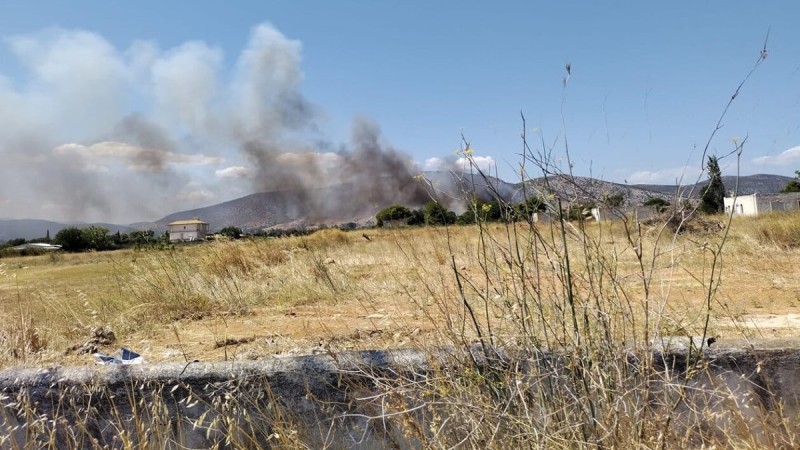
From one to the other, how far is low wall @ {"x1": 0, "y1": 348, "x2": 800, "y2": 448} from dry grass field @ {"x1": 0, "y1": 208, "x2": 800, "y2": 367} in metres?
0.18

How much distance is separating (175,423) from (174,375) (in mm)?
199

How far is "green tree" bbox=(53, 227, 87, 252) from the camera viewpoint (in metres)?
56.0

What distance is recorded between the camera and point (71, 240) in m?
57.1

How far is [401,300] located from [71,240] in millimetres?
63384

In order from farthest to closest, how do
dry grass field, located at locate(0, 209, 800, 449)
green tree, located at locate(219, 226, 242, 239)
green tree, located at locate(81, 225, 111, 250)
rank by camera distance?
1. green tree, located at locate(81, 225, 111, 250)
2. green tree, located at locate(219, 226, 242, 239)
3. dry grass field, located at locate(0, 209, 800, 449)

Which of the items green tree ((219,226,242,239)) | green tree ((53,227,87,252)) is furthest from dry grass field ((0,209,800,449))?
green tree ((53,227,87,252))

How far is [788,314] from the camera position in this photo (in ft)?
13.6

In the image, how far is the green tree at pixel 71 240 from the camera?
184 feet

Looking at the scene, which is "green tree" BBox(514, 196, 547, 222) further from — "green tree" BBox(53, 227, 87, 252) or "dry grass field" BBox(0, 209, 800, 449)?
"green tree" BBox(53, 227, 87, 252)

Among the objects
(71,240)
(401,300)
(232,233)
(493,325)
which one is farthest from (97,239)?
(493,325)

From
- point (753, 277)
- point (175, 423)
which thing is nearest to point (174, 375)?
point (175, 423)

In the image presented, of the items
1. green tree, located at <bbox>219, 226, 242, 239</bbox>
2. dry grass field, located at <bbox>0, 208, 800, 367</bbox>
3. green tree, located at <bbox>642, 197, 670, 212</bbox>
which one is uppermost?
green tree, located at <bbox>642, 197, 670, 212</bbox>

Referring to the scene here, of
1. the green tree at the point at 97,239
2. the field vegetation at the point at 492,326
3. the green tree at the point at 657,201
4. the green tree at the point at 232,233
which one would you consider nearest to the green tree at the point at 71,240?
the green tree at the point at 97,239

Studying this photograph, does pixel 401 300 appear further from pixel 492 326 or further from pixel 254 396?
pixel 254 396
